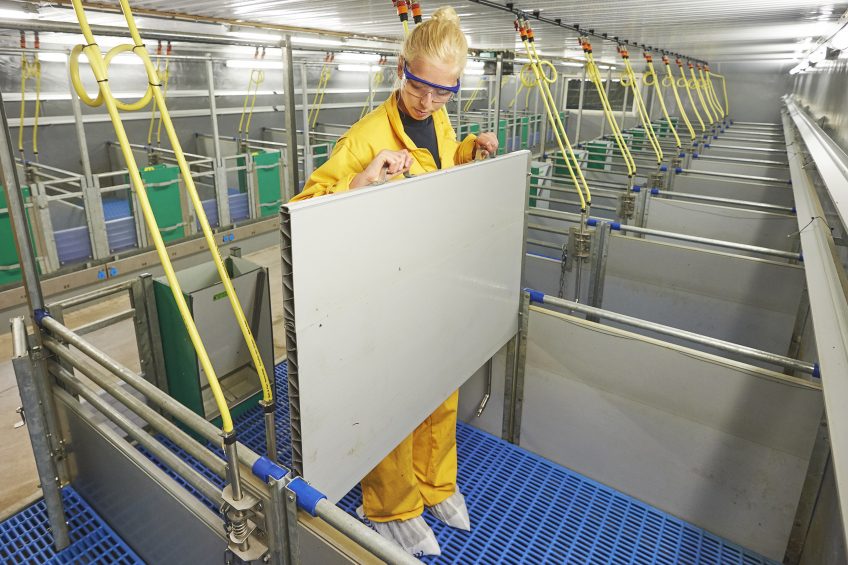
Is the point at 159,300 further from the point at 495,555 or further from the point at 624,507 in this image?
the point at 624,507

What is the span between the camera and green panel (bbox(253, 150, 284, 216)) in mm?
6430

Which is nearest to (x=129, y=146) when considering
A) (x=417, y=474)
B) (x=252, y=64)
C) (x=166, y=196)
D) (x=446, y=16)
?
(x=446, y=16)

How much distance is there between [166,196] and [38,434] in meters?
3.95

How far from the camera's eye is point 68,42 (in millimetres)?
5039

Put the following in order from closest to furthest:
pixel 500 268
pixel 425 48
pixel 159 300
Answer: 1. pixel 425 48
2. pixel 500 268
3. pixel 159 300

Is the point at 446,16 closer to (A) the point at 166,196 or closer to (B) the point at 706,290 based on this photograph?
(B) the point at 706,290

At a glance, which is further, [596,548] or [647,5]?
[647,5]

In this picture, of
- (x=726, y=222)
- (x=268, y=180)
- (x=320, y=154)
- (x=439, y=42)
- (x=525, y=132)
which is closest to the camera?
(x=439, y=42)

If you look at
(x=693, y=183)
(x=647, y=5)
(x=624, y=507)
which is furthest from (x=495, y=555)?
(x=693, y=183)

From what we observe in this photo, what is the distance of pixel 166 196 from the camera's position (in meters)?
5.42

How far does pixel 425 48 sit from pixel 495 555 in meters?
1.87

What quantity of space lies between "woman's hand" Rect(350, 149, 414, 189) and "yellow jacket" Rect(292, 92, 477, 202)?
7 centimetres

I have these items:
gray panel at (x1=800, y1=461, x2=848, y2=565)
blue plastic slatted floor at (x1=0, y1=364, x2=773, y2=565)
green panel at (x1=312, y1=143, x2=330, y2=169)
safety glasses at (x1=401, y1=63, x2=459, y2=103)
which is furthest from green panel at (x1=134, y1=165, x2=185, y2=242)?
gray panel at (x1=800, y1=461, x2=848, y2=565)

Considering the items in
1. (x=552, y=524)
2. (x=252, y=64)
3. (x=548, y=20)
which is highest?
(x=252, y=64)
